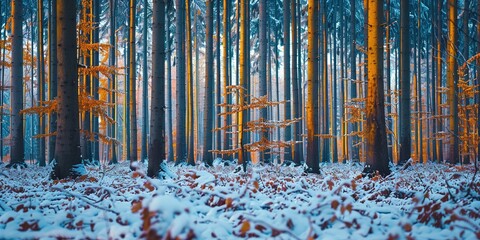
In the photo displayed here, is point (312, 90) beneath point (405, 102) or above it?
above

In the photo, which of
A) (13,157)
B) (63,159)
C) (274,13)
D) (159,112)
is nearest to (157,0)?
(159,112)

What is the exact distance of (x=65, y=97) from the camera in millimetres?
7797

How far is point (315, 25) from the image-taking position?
1063cm

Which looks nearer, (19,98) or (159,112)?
(159,112)

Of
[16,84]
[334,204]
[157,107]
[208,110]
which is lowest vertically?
[334,204]

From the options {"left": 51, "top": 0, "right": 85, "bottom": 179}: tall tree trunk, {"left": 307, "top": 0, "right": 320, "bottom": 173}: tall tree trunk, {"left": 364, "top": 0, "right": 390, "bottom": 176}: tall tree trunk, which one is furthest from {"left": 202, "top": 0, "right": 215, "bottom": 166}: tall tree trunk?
{"left": 364, "top": 0, "right": 390, "bottom": 176}: tall tree trunk

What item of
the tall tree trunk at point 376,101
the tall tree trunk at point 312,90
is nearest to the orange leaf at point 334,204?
the tall tree trunk at point 376,101

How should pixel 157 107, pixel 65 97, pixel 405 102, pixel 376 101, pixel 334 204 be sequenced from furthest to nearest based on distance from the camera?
pixel 405 102 < pixel 157 107 < pixel 376 101 < pixel 65 97 < pixel 334 204

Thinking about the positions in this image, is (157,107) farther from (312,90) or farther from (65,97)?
(312,90)

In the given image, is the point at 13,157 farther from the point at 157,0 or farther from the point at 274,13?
the point at 274,13

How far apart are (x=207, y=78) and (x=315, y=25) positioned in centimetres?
671

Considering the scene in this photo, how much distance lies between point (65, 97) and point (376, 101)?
6429mm

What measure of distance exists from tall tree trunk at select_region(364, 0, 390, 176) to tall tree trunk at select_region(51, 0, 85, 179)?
6.07 meters

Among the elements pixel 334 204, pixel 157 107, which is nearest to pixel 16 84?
pixel 157 107
